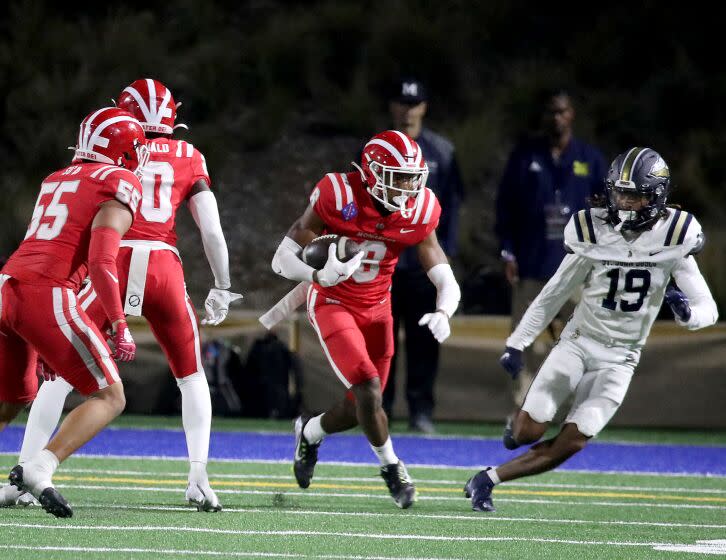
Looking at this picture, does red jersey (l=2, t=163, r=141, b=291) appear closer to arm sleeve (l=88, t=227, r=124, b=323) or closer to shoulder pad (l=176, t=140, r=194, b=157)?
arm sleeve (l=88, t=227, r=124, b=323)

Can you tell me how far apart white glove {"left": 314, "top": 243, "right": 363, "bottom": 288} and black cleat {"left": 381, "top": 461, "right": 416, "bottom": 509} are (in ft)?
2.71

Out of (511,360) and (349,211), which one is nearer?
(511,360)

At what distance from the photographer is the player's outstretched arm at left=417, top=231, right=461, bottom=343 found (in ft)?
20.8

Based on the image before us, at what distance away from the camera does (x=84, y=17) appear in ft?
58.0

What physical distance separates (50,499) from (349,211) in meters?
2.02

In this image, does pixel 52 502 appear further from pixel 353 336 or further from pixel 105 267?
pixel 353 336

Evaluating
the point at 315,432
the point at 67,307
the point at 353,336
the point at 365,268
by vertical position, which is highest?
the point at 67,307

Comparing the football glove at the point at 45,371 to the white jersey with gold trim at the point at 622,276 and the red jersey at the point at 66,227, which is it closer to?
the red jersey at the point at 66,227

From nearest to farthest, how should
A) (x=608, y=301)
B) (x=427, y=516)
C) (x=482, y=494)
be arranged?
1. (x=427, y=516)
2. (x=482, y=494)
3. (x=608, y=301)

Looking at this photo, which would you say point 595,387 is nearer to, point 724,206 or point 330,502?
point 330,502

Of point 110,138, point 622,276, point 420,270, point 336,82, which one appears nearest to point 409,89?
point 420,270

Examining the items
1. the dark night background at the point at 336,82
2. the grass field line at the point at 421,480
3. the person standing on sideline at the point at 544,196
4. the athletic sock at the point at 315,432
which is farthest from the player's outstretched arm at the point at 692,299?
the dark night background at the point at 336,82

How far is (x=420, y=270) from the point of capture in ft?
32.0

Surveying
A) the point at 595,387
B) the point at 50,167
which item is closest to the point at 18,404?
the point at 595,387
